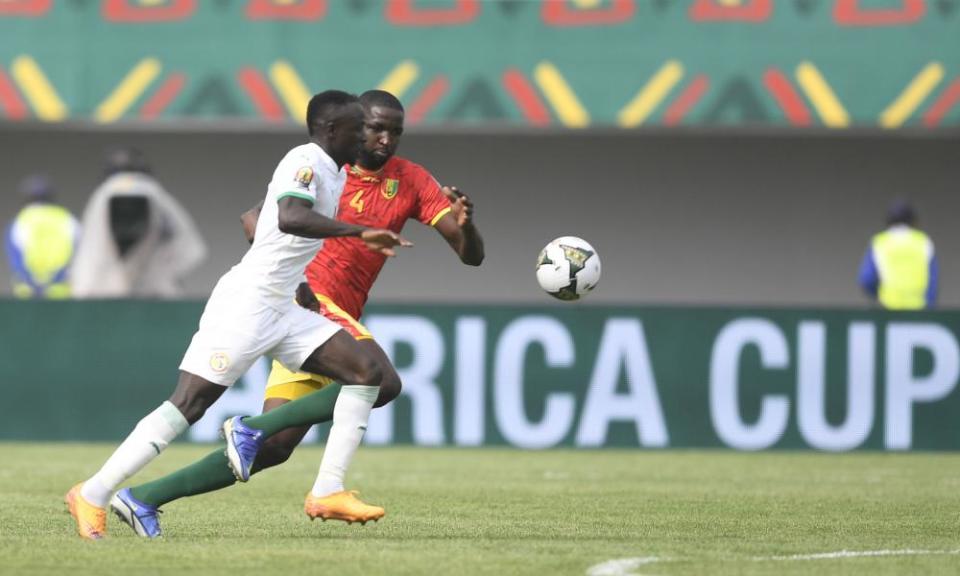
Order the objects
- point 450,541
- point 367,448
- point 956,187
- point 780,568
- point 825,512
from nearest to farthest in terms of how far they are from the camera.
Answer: point 780,568 < point 450,541 < point 825,512 < point 367,448 < point 956,187

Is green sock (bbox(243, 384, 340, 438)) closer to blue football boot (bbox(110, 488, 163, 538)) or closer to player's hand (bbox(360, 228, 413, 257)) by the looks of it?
blue football boot (bbox(110, 488, 163, 538))

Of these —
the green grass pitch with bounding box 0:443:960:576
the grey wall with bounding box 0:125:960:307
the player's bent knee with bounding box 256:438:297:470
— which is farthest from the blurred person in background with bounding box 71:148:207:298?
the player's bent knee with bounding box 256:438:297:470

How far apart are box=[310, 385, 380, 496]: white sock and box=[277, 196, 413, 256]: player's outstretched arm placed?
0.89m

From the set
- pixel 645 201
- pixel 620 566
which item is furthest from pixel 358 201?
pixel 645 201

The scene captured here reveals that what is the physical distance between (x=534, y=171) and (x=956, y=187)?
4.55 metres

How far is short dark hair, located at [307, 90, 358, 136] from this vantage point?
7.71 metres

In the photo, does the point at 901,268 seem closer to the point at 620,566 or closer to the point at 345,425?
the point at 345,425

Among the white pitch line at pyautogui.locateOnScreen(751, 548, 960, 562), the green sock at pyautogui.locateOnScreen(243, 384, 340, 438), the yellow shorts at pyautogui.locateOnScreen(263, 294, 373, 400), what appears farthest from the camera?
the yellow shorts at pyautogui.locateOnScreen(263, 294, 373, 400)

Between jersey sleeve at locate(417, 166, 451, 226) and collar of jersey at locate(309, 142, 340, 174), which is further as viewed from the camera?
jersey sleeve at locate(417, 166, 451, 226)

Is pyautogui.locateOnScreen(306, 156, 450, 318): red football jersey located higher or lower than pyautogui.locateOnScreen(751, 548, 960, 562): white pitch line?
higher

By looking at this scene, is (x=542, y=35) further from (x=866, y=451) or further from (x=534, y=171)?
(x=866, y=451)

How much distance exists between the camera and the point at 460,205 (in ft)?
27.0

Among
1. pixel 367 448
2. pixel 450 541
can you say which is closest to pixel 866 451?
pixel 367 448

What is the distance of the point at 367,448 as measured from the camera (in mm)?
14664
